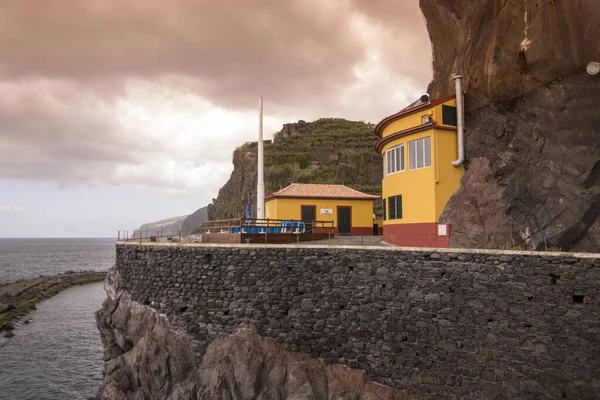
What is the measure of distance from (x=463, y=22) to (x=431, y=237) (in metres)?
8.88

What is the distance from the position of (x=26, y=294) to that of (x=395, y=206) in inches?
1781

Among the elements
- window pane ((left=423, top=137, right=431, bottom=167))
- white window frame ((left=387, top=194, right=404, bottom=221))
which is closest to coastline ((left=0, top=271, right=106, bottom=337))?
white window frame ((left=387, top=194, right=404, bottom=221))

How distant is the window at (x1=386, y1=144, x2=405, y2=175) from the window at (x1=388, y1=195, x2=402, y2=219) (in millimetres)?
1237

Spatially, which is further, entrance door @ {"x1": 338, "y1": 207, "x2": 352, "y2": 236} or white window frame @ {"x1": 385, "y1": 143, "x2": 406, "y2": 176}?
entrance door @ {"x1": 338, "y1": 207, "x2": 352, "y2": 236}

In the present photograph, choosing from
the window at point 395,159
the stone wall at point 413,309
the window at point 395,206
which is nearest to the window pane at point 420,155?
the window at point 395,159

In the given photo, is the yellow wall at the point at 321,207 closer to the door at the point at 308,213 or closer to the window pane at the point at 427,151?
the door at the point at 308,213

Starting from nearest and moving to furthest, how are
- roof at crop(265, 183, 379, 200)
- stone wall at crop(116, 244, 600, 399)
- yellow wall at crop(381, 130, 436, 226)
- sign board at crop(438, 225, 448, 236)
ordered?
stone wall at crop(116, 244, 600, 399) < sign board at crop(438, 225, 448, 236) < yellow wall at crop(381, 130, 436, 226) < roof at crop(265, 183, 379, 200)

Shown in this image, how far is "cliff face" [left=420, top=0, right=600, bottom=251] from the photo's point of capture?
13320 millimetres

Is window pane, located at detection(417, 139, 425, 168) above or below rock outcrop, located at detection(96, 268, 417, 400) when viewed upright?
above

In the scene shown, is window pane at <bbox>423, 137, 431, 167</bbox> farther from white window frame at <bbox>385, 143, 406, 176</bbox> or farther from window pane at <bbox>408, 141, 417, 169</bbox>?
white window frame at <bbox>385, 143, 406, 176</bbox>

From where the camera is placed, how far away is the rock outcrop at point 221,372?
13.5 m

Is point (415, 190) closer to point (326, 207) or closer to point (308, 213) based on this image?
point (326, 207)

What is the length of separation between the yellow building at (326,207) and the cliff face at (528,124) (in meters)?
9.79

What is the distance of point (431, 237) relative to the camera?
→ 16.2 metres
